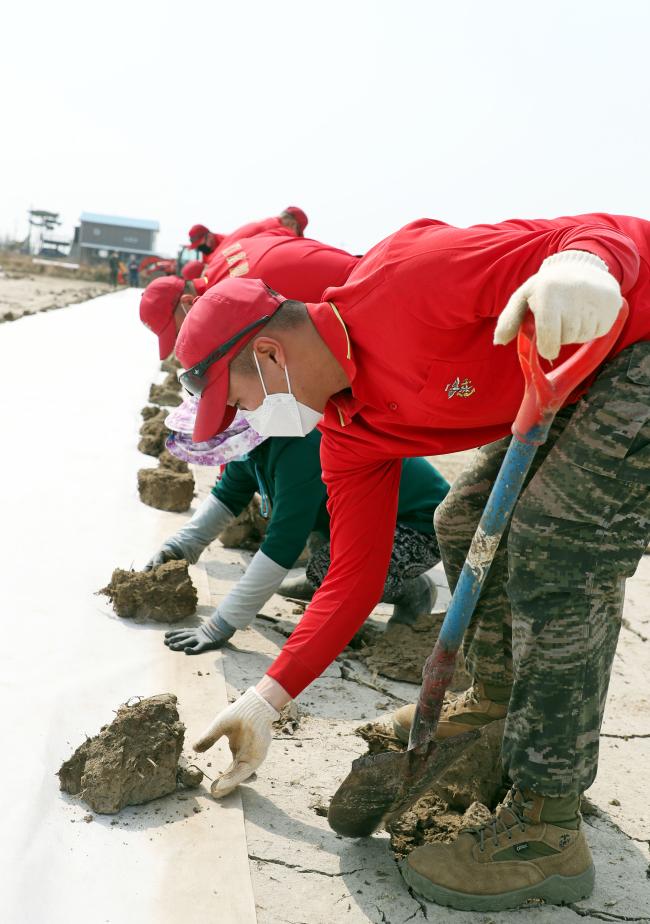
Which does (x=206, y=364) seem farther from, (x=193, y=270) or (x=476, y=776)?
(x=193, y=270)

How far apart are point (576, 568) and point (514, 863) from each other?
0.67m

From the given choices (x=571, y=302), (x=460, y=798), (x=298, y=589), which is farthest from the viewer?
(x=298, y=589)

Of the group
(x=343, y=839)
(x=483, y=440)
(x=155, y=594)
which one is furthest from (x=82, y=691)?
(x=483, y=440)

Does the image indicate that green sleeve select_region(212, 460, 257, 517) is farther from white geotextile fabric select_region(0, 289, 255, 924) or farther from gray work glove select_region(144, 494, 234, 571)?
white geotextile fabric select_region(0, 289, 255, 924)

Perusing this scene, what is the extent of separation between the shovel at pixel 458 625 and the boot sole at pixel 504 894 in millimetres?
156

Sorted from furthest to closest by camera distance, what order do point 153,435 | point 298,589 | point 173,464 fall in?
point 153,435, point 173,464, point 298,589

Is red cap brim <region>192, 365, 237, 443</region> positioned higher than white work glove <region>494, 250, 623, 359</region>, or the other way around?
white work glove <region>494, 250, 623, 359</region>

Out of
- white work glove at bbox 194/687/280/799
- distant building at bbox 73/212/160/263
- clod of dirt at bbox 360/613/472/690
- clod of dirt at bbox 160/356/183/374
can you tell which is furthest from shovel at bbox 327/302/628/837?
distant building at bbox 73/212/160/263

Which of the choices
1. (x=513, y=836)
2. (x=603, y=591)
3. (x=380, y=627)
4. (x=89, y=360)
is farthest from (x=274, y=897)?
(x=89, y=360)

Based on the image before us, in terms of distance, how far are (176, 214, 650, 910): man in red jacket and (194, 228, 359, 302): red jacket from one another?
3.97 ft

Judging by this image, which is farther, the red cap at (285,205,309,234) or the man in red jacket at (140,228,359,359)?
the red cap at (285,205,309,234)

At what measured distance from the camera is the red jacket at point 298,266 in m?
3.31

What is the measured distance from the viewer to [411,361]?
1.96 metres

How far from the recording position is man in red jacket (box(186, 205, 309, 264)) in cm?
432
